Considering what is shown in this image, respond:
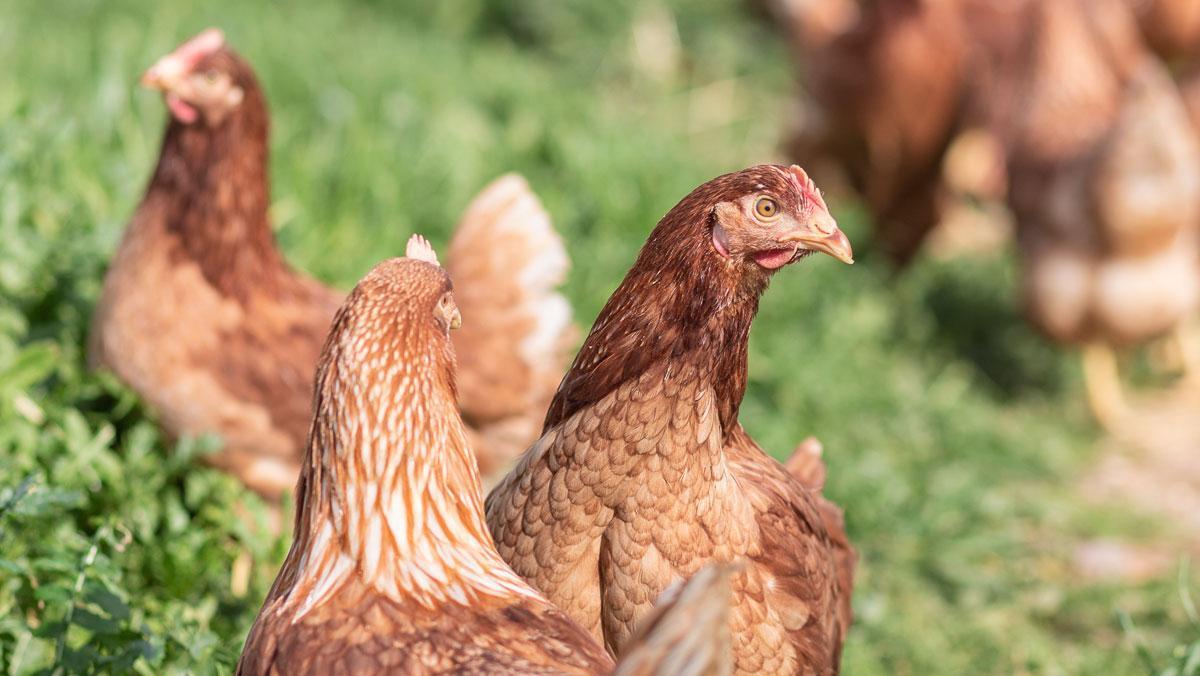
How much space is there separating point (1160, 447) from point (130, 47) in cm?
494

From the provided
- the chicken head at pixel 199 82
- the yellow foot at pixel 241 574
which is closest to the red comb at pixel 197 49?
the chicken head at pixel 199 82

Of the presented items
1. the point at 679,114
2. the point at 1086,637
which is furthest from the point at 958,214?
the point at 1086,637

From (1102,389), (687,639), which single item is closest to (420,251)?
(687,639)

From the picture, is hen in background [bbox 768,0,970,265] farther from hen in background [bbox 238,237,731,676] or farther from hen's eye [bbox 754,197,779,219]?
hen in background [bbox 238,237,731,676]

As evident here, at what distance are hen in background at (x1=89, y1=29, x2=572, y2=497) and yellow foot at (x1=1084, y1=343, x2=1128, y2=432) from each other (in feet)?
13.0

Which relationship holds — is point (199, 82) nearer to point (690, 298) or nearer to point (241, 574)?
point (241, 574)

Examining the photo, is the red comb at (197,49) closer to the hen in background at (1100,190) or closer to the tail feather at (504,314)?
the tail feather at (504,314)

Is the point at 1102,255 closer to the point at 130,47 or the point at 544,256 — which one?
the point at 544,256

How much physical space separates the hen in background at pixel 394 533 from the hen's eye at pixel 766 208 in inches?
20.8

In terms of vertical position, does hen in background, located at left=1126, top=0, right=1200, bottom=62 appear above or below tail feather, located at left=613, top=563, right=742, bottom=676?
above

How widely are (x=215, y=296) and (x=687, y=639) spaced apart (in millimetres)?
2280

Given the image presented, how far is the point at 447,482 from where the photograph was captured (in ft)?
7.34

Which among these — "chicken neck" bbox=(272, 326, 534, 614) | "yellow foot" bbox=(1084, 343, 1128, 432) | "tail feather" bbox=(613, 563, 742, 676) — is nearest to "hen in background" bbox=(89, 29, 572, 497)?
"chicken neck" bbox=(272, 326, 534, 614)

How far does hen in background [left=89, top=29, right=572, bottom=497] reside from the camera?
3525mm
